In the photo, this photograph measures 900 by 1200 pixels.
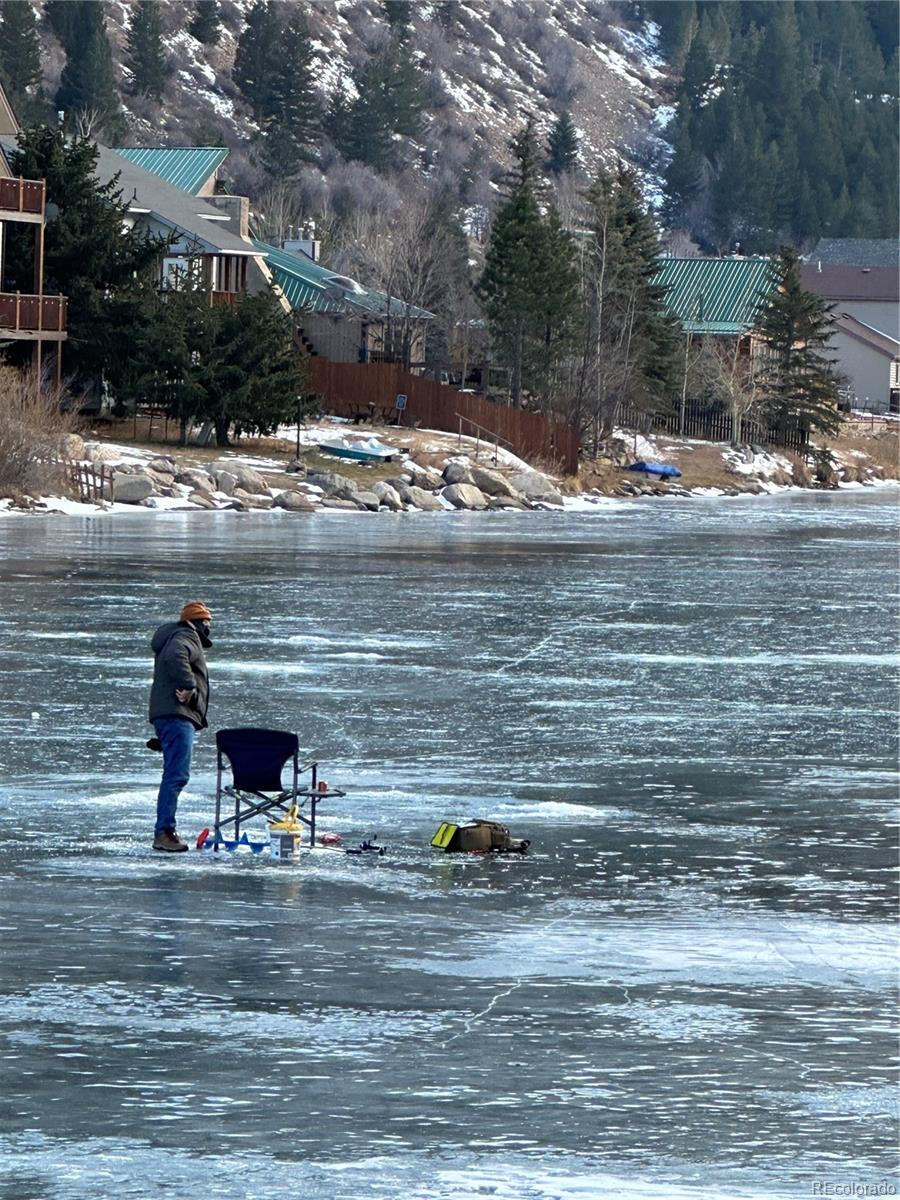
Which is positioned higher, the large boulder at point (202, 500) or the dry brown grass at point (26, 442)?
the dry brown grass at point (26, 442)

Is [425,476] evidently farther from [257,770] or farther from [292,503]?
[257,770]

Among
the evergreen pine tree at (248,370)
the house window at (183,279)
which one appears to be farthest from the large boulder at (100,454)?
the house window at (183,279)

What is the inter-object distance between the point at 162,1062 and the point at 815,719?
11569 mm

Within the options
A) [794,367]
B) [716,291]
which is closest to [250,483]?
[794,367]

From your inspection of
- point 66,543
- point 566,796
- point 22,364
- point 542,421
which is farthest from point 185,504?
point 566,796

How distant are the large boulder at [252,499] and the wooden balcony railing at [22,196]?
32.1 feet

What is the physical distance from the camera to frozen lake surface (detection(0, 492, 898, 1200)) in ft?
25.6

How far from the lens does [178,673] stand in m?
13.0

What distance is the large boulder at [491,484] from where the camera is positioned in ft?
200

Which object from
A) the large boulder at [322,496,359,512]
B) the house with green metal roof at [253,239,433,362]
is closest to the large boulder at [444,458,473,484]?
the large boulder at [322,496,359,512]

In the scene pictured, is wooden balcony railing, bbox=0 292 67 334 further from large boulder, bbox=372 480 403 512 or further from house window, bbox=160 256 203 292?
large boulder, bbox=372 480 403 512

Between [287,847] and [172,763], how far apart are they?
32.5 inches

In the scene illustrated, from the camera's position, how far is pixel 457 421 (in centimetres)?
7250

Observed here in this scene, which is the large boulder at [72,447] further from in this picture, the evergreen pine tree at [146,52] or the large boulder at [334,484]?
the evergreen pine tree at [146,52]
